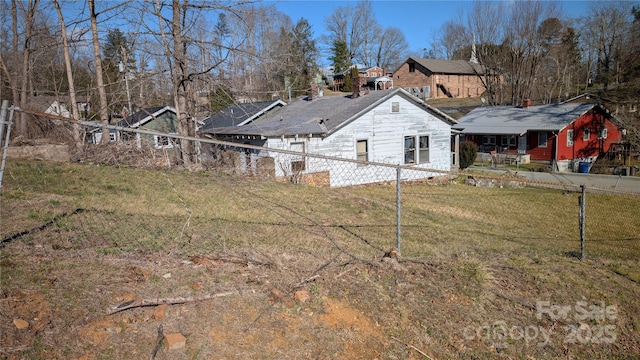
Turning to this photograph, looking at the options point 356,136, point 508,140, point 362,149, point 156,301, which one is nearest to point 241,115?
point 356,136

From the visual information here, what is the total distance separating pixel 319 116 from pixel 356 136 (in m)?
2.12

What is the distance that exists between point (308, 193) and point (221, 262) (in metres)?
6.72

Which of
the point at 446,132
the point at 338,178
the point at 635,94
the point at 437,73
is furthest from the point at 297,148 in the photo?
the point at 437,73

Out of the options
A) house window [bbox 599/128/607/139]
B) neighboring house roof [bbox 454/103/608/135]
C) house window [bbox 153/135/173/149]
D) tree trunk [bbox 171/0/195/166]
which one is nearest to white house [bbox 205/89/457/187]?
house window [bbox 153/135/173/149]

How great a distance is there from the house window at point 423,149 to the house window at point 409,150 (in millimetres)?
336

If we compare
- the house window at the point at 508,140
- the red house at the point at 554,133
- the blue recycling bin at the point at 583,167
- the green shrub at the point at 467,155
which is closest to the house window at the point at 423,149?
the green shrub at the point at 467,155

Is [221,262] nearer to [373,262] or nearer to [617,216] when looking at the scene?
[373,262]

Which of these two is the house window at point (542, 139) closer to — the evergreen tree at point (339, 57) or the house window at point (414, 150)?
the house window at point (414, 150)

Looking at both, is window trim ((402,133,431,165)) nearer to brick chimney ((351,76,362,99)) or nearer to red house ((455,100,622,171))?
brick chimney ((351,76,362,99))

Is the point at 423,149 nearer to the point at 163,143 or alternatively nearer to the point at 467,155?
the point at 467,155

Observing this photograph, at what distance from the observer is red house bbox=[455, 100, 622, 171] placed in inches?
1120

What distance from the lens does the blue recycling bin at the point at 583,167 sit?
2692cm

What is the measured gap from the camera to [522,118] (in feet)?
104

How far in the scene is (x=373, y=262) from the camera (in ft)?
16.2
